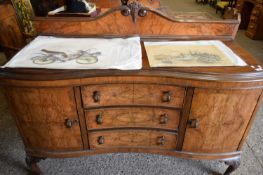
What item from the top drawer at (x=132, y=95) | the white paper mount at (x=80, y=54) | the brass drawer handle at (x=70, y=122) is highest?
the white paper mount at (x=80, y=54)

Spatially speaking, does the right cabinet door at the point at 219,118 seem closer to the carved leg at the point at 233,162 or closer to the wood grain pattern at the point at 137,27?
the carved leg at the point at 233,162

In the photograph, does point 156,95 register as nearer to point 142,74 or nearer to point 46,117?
point 142,74

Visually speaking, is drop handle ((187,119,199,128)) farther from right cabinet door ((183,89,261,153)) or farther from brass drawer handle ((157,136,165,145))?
brass drawer handle ((157,136,165,145))

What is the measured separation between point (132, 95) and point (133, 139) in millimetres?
311

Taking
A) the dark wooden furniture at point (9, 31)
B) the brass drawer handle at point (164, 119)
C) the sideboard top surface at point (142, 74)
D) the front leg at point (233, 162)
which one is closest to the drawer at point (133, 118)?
the brass drawer handle at point (164, 119)

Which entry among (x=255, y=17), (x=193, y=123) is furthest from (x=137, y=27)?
(x=255, y=17)

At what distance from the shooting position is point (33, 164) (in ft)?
3.89

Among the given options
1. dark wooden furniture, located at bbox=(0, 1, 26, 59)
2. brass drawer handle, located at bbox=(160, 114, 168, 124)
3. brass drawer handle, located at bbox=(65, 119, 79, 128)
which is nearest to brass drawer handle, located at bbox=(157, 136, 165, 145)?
brass drawer handle, located at bbox=(160, 114, 168, 124)

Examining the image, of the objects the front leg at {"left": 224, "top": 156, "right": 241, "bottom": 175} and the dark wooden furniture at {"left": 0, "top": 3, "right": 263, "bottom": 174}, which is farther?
the front leg at {"left": 224, "top": 156, "right": 241, "bottom": 175}

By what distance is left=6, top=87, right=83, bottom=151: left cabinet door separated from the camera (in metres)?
0.90

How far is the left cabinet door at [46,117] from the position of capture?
2.95 feet

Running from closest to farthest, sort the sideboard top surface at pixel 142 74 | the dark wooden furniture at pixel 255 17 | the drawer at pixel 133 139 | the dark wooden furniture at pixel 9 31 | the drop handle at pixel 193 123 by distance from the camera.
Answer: the sideboard top surface at pixel 142 74, the drop handle at pixel 193 123, the drawer at pixel 133 139, the dark wooden furniture at pixel 9 31, the dark wooden furniture at pixel 255 17

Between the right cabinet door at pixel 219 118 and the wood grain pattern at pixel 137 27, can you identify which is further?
the wood grain pattern at pixel 137 27

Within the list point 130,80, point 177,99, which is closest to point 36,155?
point 130,80
